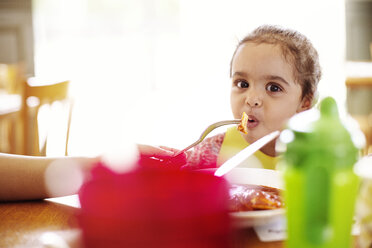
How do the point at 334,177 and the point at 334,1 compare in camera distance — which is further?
the point at 334,1

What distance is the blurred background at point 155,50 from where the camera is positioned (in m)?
4.88

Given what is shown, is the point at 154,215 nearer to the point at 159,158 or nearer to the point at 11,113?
the point at 159,158

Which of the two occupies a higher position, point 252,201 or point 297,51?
point 297,51

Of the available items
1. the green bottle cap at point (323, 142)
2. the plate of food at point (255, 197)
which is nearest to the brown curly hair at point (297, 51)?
the plate of food at point (255, 197)

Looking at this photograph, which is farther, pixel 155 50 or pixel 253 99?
pixel 155 50

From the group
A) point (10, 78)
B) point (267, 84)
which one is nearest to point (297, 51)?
point (267, 84)

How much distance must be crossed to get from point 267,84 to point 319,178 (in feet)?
3.13

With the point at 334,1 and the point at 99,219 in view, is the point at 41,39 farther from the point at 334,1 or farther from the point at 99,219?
the point at 99,219

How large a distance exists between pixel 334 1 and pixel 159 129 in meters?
2.62

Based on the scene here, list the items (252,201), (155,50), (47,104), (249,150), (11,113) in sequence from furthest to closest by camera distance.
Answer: (155,50) → (11,113) → (47,104) → (252,201) → (249,150)

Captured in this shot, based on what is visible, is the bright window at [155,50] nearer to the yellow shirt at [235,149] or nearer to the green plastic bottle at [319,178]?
the yellow shirt at [235,149]

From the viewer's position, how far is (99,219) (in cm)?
37

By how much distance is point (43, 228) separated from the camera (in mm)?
595

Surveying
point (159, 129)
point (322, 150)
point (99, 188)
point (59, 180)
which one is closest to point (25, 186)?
point (59, 180)
